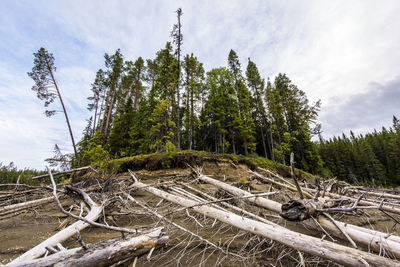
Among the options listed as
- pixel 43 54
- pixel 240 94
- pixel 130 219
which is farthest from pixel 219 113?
pixel 43 54

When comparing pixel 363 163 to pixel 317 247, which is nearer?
pixel 317 247

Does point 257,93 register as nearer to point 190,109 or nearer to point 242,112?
point 242,112

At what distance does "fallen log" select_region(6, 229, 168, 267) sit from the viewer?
1.19 m

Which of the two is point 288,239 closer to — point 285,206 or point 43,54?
point 285,206

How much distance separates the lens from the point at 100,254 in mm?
1297

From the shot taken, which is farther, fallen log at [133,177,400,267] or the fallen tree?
the fallen tree

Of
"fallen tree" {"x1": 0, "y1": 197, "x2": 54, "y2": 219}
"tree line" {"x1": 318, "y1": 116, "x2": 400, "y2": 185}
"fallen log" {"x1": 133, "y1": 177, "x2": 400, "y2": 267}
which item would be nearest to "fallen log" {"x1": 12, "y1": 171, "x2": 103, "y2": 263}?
"fallen tree" {"x1": 0, "y1": 197, "x2": 54, "y2": 219}

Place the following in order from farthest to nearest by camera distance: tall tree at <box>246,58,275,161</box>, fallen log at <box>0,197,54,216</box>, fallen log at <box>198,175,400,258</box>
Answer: tall tree at <box>246,58,275,161</box>
fallen log at <box>0,197,54,216</box>
fallen log at <box>198,175,400,258</box>

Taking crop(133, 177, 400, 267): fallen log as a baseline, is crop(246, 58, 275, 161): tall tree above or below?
above

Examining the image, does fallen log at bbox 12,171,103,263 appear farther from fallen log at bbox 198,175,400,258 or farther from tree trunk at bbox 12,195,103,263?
fallen log at bbox 198,175,400,258

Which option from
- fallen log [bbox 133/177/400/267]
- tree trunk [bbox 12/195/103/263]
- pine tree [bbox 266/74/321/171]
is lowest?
tree trunk [bbox 12/195/103/263]

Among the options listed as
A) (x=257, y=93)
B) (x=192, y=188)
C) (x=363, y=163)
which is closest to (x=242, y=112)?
(x=257, y=93)

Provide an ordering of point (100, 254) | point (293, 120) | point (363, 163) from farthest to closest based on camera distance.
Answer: point (363, 163) < point (293, 120) < point (100, 254)

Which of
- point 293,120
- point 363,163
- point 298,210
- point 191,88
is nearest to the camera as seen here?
point 298,210
